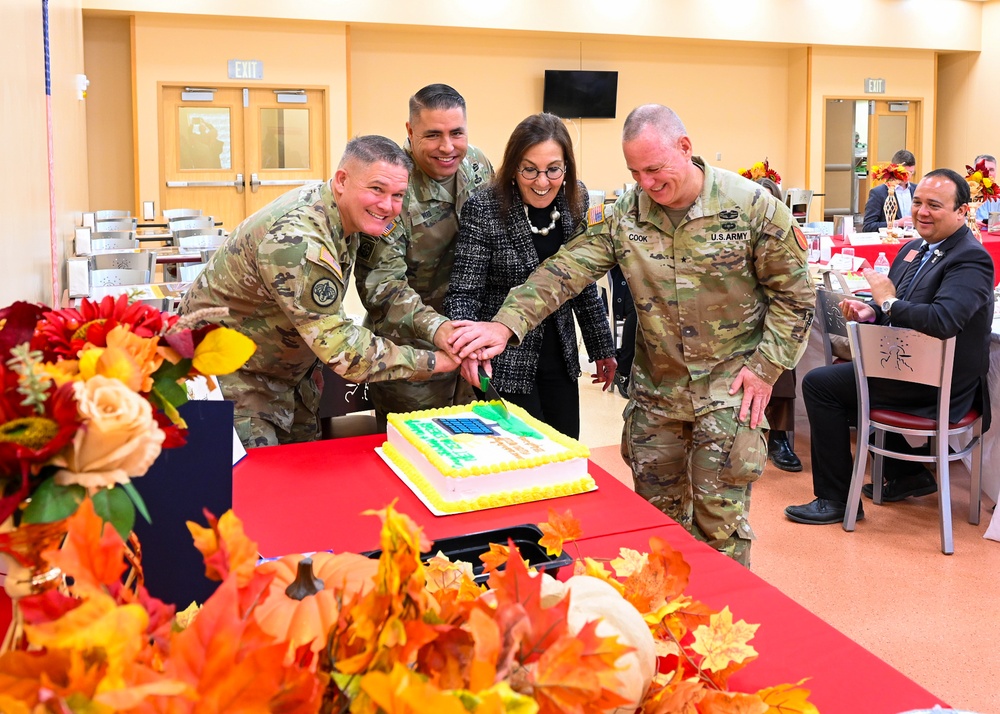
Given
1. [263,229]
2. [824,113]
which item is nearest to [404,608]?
[263,229]

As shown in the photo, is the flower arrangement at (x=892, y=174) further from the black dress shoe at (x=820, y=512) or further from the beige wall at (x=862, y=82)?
the beige wall at (x=862, y=82)

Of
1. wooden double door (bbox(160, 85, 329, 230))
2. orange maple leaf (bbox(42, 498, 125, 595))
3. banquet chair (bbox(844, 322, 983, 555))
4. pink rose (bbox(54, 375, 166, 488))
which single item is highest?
wooden double door (bbox(160, 85, 329, 230))

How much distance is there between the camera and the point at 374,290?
264cm

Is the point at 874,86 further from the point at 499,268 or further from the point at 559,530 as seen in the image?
the point at 559,530

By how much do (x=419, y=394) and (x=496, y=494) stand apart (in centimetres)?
110

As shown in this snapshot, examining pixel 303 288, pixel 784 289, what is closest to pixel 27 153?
pixel 303 288

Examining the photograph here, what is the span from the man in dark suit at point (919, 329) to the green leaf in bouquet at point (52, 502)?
132 inches

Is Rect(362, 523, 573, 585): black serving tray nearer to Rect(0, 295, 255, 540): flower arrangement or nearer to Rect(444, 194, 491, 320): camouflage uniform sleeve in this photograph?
Rect(0, 295, 255, 540): flower arrangement

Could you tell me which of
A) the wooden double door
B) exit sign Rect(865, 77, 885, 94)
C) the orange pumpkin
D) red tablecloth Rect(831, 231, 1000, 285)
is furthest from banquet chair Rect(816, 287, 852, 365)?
exit sign Rect(865, 77, 885, 94)

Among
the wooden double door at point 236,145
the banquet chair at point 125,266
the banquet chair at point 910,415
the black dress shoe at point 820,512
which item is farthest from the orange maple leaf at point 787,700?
the wooden double door at point 236,145

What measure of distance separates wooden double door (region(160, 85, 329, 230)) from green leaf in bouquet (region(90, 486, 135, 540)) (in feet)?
36.3

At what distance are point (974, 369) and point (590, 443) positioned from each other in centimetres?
196

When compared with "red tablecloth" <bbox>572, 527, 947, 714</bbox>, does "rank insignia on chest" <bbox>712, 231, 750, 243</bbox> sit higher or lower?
higher

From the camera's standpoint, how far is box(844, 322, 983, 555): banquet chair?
343 cm
